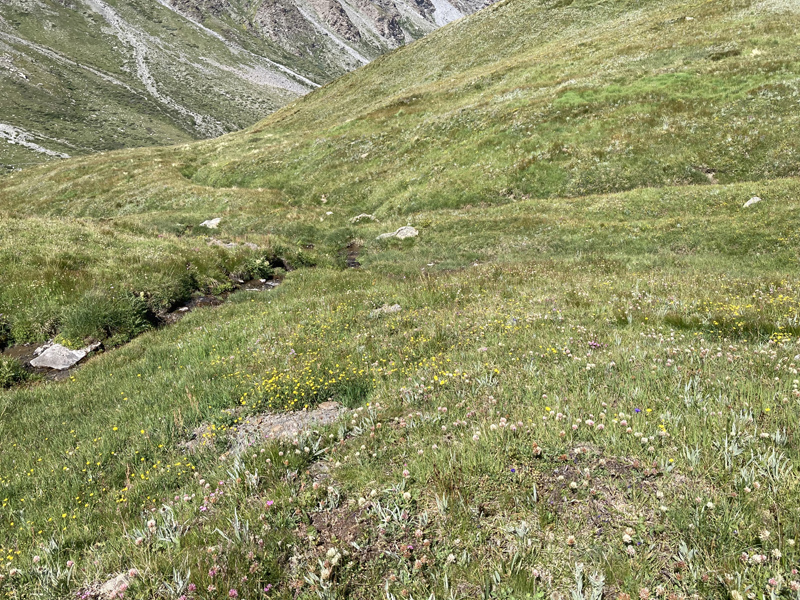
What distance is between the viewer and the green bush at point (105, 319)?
37.8 ft

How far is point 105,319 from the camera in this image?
12.0 m

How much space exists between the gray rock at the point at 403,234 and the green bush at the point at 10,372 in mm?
18381

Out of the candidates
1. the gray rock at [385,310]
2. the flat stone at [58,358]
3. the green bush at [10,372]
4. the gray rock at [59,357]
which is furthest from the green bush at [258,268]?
the gray rock at [385,310]

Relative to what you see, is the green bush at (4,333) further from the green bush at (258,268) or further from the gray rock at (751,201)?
the gray rock at (751,201)

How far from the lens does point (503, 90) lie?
4212cm

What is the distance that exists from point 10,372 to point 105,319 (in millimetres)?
2819

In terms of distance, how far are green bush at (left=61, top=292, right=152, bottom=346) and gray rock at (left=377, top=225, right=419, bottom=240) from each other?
588 inches

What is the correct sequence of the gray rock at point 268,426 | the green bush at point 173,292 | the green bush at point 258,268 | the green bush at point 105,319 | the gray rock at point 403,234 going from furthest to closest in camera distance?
the gray rock at point 403,234 → the green bush at point 258,268 → the green bush at point 173,292 → the green bush at point 105,319 → the gray rock at point 268,426

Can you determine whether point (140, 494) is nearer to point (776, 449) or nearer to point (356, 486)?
point (356, 486)

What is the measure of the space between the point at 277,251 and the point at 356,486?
62.2 feet

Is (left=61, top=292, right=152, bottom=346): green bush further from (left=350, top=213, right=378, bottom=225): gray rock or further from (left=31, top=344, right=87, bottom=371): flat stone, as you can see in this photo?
(left=350, top=213, right=378, bottom=225): gray rock

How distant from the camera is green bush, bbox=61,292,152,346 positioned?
11508 millimetres

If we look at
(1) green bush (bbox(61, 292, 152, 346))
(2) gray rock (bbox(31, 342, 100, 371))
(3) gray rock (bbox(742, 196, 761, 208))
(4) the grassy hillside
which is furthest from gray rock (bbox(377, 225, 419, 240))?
(2) gray rock (bbox(31, 342, 100, 371))

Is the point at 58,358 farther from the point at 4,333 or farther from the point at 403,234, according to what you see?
the point at 403,234
